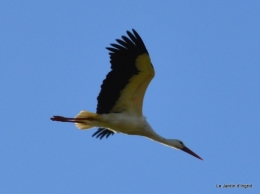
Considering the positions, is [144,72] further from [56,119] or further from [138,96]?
[56,119]

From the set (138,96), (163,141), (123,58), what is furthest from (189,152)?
(123,58)

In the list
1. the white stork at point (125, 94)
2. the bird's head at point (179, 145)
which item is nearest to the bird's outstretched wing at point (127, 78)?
the white stork at point (125, 94)

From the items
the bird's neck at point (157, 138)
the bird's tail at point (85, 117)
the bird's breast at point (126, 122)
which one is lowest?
the bird's neck at point (157, 138)

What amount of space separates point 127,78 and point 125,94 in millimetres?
429

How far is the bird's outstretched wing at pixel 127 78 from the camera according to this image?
12422 millimetres

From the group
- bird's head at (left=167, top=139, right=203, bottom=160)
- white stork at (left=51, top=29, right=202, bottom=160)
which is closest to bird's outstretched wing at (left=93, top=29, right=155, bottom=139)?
white stork at (left=51, top=29, right=202, bottom=160)

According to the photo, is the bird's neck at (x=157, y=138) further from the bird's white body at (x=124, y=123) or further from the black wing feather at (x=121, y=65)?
the black wing feather at (x=121, y=65)

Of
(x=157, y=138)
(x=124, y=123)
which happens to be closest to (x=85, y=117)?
(x=124, y=123)

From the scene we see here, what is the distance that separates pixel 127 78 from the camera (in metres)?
12.7

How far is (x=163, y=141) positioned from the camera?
13430 mm

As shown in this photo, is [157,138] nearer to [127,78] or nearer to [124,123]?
[124,123]

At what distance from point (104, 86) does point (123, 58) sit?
66 cm

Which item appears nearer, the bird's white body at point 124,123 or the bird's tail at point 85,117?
the bird's white body at point 124,123

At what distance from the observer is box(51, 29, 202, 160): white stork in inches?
490
